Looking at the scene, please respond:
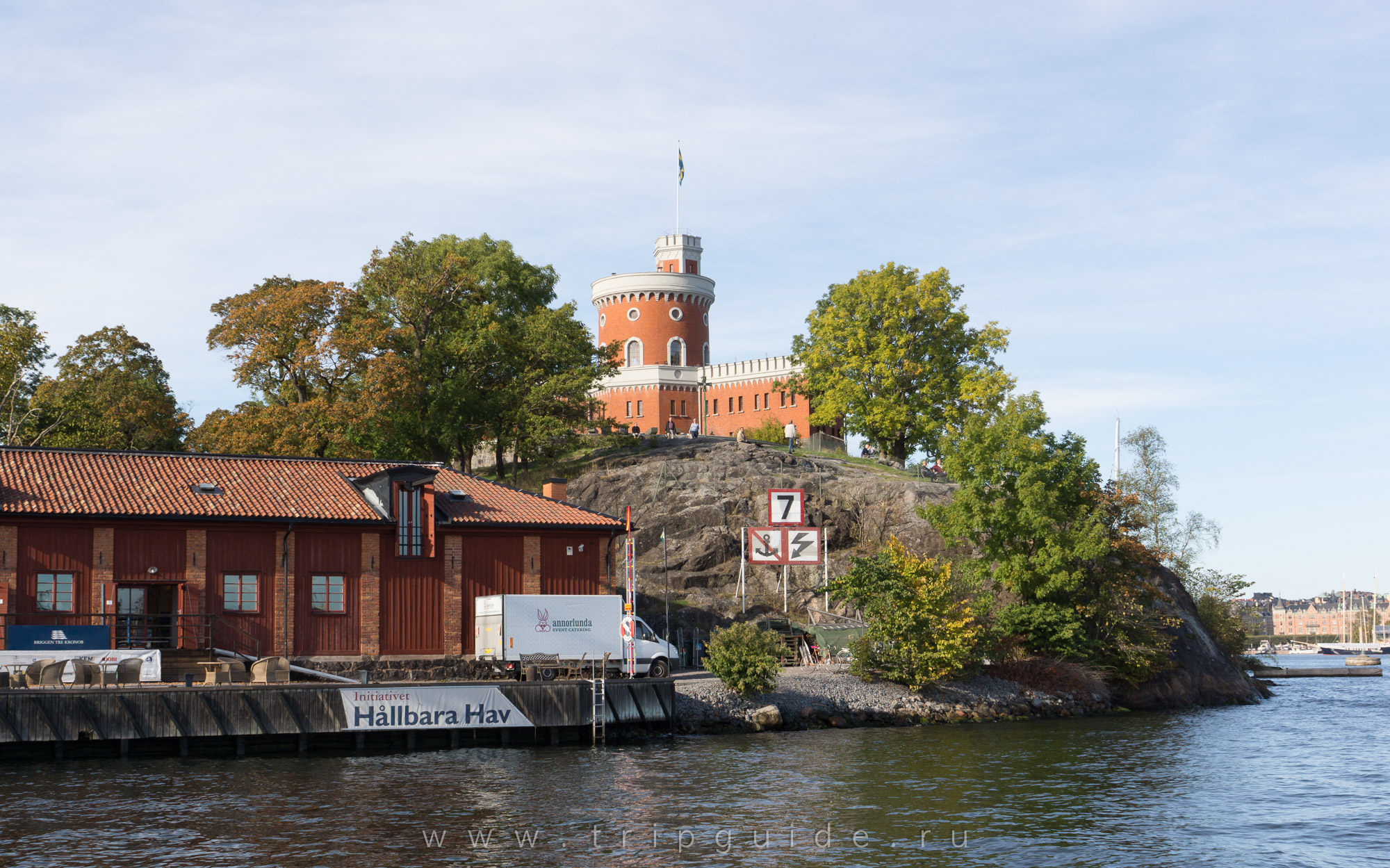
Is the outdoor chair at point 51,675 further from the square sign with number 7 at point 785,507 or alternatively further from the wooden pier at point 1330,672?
the wooden pier at point 1330,672

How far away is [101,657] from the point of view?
37562 millimetres

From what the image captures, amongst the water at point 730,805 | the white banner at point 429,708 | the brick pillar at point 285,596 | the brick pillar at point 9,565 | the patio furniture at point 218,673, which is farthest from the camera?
the brick pillar at point 285,596

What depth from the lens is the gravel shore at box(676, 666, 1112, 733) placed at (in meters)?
43.0

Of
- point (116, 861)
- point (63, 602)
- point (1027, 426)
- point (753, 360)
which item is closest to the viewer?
point (116, 861)

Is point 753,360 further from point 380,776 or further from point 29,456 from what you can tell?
point 380,776

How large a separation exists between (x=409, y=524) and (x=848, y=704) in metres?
17.3

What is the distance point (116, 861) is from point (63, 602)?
870 inches

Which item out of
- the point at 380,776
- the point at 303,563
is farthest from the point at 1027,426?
the point at 380,776

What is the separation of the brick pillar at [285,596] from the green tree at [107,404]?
2020 cm

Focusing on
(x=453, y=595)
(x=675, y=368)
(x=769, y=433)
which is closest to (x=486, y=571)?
(x=453, y=595)

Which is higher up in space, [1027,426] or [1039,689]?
[1027,426]

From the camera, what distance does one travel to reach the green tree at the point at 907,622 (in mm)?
48625

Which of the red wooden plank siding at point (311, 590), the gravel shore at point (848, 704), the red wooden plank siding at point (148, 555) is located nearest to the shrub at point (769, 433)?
the gravel shore at point (848, 704)

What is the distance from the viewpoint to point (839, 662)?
52188mm
